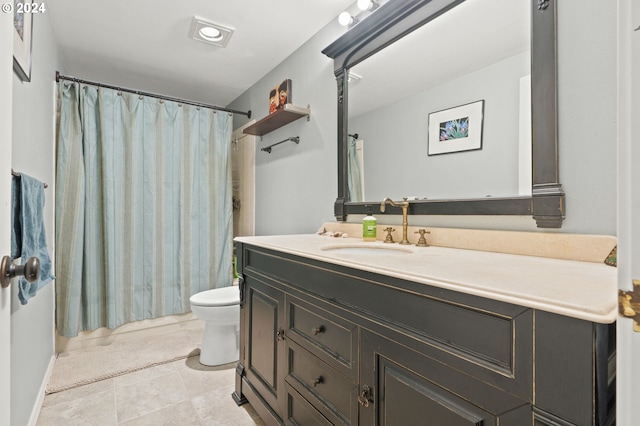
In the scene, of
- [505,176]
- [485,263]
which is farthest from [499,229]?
[485,263]

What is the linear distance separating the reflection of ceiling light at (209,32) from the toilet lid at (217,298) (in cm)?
186

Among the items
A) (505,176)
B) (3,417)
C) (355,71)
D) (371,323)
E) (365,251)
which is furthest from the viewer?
(355,71)

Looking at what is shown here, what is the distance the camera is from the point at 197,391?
1846 millimetres

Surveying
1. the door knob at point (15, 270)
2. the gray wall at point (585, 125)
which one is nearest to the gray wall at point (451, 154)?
the gray wall at point (585, 125)

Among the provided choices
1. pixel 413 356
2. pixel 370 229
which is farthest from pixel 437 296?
pixel 370 229

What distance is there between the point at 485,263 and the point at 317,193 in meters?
1.39

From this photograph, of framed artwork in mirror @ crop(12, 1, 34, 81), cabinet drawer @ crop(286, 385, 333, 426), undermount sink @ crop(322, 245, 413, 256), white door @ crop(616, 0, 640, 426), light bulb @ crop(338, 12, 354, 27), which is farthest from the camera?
light bulb @ crop(338, 12, 354, 27)

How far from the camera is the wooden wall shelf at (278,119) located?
2.17 meters

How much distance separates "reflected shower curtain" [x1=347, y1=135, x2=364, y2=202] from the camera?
1.78m

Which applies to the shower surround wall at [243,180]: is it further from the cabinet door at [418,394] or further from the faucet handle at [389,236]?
the cabinet door at [418,394]

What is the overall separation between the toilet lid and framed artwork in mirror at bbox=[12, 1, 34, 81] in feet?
5.00

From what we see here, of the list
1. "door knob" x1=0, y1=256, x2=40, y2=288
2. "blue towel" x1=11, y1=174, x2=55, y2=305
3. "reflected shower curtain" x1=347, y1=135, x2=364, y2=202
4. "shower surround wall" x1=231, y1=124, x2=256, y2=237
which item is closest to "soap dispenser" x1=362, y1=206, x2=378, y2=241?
"reflected shower curtain" x1=347, y1=135, x2=364, y2=202

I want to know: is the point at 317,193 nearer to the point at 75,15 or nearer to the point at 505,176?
the point at 505,176

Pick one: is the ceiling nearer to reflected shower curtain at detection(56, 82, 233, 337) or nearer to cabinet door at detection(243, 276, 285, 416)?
reflected shower curtain at detection(56, 82, 233, 337)
